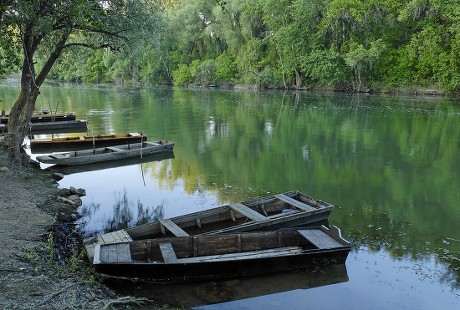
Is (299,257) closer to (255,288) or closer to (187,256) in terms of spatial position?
(255,288)

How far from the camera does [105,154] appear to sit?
17859 mm

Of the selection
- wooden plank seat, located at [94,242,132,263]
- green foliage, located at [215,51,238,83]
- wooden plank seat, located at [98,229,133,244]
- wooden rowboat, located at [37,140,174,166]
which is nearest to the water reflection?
wooden plank seat, located at [94,242,132,263]

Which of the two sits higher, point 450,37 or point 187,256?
point 450,37

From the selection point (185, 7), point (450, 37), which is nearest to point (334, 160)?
point (450, 37)

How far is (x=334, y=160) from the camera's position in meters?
19.2

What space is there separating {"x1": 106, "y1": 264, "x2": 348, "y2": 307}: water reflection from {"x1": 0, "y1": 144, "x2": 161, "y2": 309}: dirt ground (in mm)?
521

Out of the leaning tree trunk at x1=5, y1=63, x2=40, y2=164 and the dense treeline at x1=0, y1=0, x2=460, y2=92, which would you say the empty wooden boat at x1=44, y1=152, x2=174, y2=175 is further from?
the dense treeline at x1=0, y1=0, x2=460, y2=92

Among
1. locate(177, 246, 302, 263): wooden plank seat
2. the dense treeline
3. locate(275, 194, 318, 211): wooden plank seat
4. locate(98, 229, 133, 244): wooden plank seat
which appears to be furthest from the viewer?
the dense treeline

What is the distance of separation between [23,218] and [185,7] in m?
60.8

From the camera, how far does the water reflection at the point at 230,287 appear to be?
298 inches

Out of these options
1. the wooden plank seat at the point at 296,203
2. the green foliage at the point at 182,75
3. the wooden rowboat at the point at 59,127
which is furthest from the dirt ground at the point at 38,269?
the green foliage at the point at 182,75

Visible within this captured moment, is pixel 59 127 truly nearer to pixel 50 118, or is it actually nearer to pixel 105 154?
pixel 50 118

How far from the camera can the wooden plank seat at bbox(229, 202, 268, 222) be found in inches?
400

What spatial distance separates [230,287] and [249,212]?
9.26 feet
